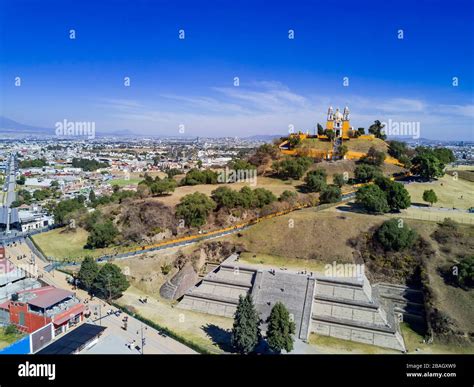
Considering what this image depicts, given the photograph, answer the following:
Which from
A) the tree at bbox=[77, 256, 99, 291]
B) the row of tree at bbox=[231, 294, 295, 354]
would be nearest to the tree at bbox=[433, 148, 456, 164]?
the row of tree at bbox=[231, 294, 295, 354]

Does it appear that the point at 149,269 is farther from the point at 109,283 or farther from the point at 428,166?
the point at 428,166

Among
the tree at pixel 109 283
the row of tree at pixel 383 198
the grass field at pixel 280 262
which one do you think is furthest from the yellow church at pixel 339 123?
the tree at pixel 109 283

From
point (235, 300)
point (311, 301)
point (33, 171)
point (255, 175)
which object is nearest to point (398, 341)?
point (311, 301)

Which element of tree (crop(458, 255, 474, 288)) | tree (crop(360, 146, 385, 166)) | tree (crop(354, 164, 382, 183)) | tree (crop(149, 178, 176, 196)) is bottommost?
tree (crop(458, 255, 474, 288))

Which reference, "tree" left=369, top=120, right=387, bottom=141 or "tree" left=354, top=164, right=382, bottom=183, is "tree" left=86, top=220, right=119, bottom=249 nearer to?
"tree" left=354, top=164, right=382, bottom=183

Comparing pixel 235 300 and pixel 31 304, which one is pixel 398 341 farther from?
pixel 31 304

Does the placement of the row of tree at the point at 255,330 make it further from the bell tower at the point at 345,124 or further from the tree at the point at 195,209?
the bell tower at the point at 345,124

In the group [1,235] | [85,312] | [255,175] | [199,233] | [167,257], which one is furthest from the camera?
[255,175]
